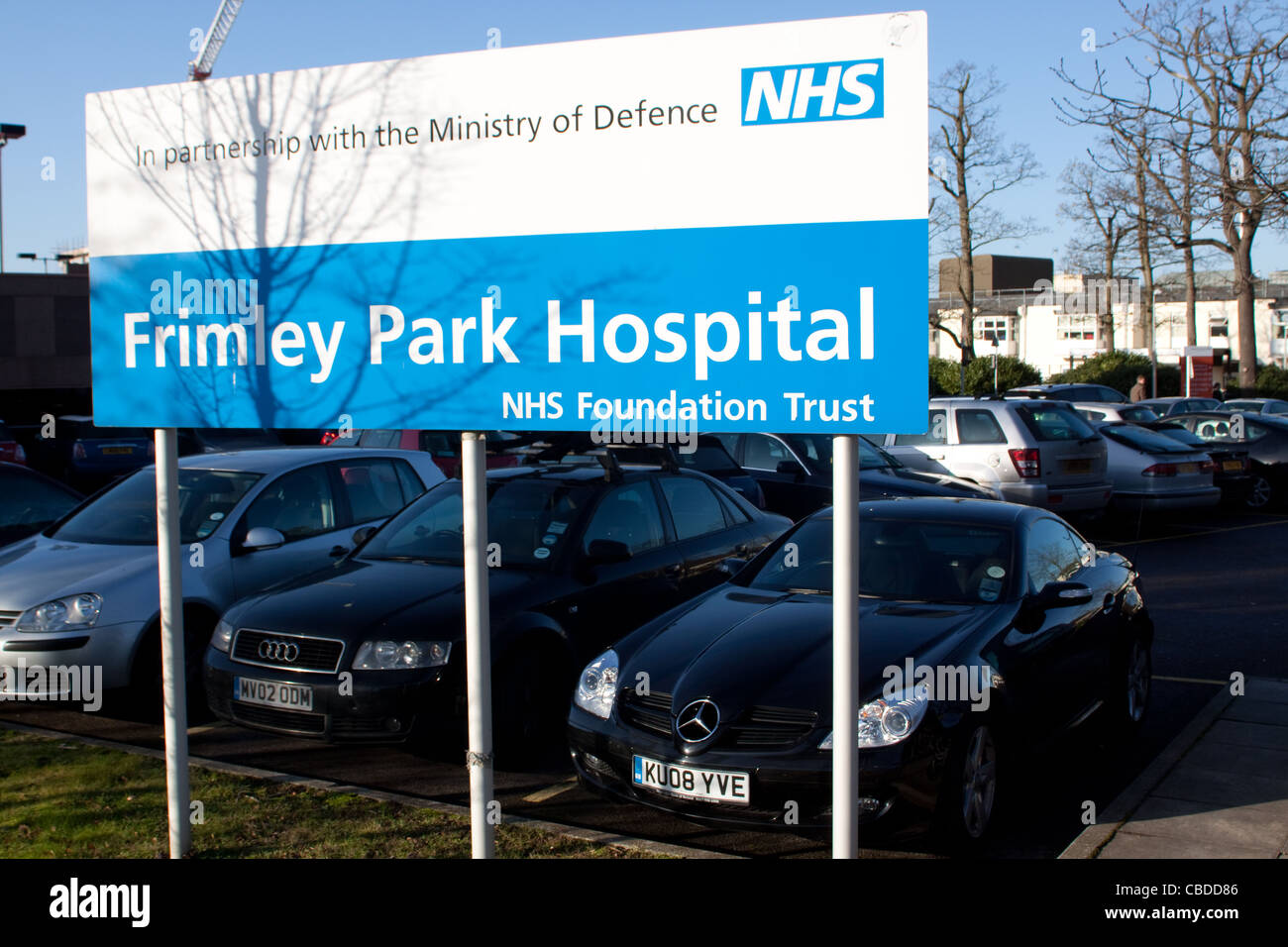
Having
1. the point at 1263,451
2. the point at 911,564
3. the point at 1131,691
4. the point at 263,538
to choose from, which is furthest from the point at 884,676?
the point at 1263,451

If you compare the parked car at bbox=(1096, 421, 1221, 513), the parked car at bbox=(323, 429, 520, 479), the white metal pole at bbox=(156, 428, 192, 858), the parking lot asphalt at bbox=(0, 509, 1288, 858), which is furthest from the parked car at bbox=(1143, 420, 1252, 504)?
the white metal pole at bbox=(156, 428, 192, 858)

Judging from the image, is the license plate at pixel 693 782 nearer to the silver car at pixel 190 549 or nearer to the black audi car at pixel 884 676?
the black audi car at pixel 884 676

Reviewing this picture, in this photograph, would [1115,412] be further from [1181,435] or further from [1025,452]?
[1025,452]

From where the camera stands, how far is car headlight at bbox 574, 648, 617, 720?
5.45 metres

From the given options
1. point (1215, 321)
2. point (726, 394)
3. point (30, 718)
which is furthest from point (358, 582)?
point (1215, 321)

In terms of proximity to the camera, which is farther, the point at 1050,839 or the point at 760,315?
the point at 1050,839

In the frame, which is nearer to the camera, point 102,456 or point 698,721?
point 698,721

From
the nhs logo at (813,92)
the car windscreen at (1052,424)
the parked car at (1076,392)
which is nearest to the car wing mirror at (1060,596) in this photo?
the nhs logo at (813,92)

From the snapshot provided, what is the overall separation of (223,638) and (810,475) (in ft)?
29.2

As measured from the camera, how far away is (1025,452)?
1494 centimetres

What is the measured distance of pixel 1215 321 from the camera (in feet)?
230

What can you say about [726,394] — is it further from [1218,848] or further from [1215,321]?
[1215,321]

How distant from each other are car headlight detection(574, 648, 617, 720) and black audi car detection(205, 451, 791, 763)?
2.45 ft

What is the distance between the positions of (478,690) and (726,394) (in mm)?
1363
